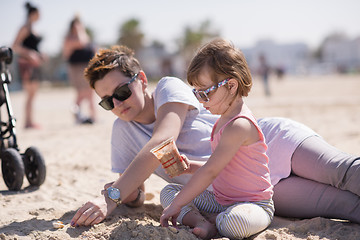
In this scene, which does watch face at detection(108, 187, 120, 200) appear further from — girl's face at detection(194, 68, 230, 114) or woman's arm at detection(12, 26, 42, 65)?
woman's arm at detection(12, 26, 42, 65)

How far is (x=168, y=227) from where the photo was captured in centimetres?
225

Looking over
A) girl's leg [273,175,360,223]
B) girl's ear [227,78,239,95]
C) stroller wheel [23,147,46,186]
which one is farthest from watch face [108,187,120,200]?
stroller wheel [23,147,46,186]

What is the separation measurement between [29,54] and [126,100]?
573cm

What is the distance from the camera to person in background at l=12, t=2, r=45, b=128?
7.66 m

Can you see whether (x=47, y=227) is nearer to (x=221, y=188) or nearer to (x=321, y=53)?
(x=221, y=188)

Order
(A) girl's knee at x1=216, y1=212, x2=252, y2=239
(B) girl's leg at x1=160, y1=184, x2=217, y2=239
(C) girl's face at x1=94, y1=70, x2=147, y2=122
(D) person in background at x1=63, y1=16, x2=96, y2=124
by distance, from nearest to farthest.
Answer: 1. (A) girl's knee at x1=216, y1=212, x2=252, y2=239
2. (B) girl's leg at x1=160, y1=184, x2=217, y2=239
3. (C) girl's face at x1=94, y1=70, x2=147, y2=122
4. (D) person in background at x1=63, y1=16, x2=96, y2=124

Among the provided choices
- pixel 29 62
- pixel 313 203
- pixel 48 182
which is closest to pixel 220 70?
pixel 313 203

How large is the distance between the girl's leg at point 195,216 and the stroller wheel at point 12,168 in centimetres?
141

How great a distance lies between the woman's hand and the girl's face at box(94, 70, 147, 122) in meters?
0.63

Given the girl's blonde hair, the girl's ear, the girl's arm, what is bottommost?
the girl's arm

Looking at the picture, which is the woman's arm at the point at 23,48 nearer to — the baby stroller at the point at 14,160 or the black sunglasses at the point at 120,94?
the baby stroller at the point at 14,160

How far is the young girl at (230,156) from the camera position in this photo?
2156mm

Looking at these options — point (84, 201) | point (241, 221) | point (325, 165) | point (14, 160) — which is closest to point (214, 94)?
point (241, 221)

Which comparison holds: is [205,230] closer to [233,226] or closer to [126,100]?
[233,226]
